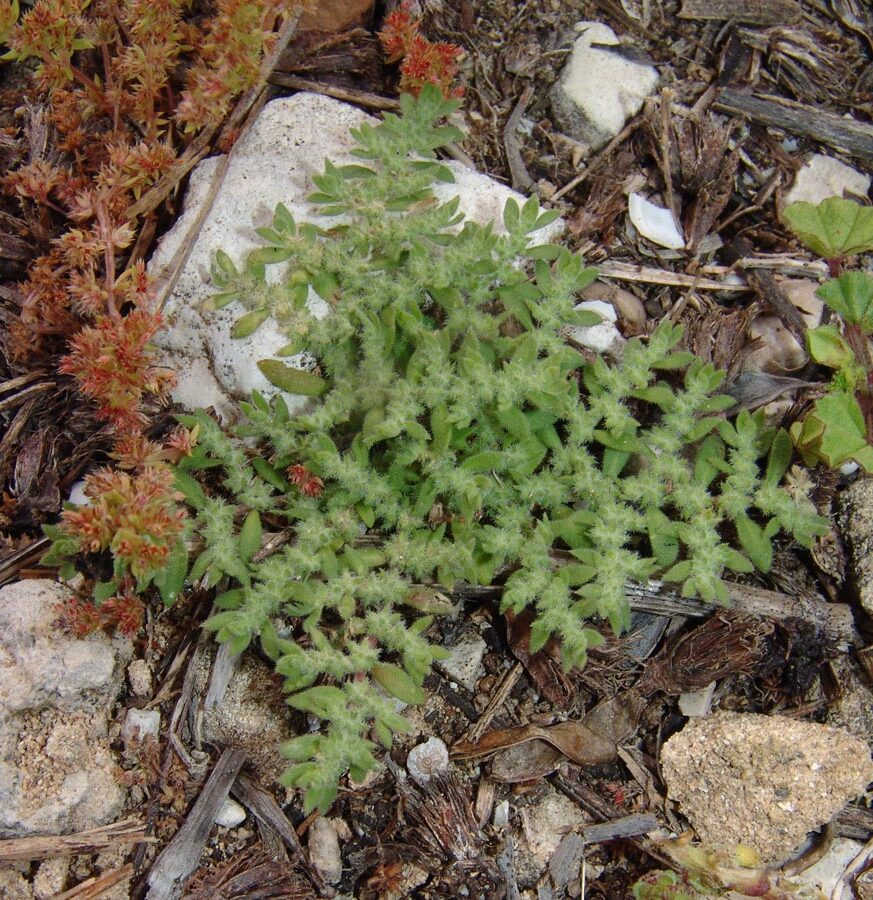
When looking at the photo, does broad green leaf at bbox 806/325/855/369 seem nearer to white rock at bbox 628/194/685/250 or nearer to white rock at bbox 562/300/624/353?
white rock at bbox 562/300/624/353

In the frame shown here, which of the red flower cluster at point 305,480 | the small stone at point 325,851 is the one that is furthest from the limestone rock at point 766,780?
the red flower cluster at point 305,480

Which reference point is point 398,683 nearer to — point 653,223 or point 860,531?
point 860,531

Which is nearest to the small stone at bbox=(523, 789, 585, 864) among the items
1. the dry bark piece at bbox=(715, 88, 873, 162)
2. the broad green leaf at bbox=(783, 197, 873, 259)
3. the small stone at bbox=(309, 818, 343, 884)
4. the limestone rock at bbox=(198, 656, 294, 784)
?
the small stone at bbox=(309, 818, 343, 884)

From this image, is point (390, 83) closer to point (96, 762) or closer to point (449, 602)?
point (449, 602)

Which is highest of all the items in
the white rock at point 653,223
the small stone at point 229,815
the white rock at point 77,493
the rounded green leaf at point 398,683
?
the white rock at point 653,223

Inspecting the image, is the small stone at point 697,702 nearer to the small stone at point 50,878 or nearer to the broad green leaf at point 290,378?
the broad green leaf at point 290,378

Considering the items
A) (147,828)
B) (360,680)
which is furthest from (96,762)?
(360,680)
